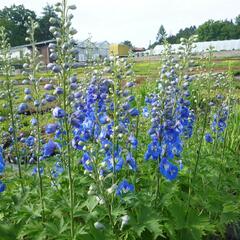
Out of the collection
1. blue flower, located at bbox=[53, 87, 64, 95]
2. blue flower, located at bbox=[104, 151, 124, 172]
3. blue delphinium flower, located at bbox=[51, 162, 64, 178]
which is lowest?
blue delphinium flower, located at bbox=[51, 162, 64, 178]

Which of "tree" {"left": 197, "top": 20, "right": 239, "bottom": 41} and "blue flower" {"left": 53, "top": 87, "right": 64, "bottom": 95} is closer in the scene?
"blue flower" {"left": 53, "top": 87, "right": 64, "bottom": 95}

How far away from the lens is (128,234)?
298 centimetres

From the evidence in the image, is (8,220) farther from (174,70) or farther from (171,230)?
(174,70)

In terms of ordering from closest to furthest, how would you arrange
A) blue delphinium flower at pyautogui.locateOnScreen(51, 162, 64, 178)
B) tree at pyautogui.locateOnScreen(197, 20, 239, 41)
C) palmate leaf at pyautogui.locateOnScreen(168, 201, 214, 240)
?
palmate leaf at pyautogui.locateOnScreen(168, 201, 214, 240) → blue delphinium flower at pyautogui.locateOnScreen(51, 162, 64, 178) → tree at pyautogui.locateOnScreen(197, 20, 239, 41)

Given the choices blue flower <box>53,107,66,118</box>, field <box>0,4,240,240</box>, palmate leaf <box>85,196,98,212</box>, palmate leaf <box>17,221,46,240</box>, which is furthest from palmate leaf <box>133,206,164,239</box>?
blue flower <box>53,107,66,118</box>

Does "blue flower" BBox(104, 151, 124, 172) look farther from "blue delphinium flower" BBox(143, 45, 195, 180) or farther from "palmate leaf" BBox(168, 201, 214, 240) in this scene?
"palmate leaf" BBox(168, 201, 214, 240)

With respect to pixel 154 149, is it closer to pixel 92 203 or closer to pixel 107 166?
pixel 107 166

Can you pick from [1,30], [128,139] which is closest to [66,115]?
[128,139]

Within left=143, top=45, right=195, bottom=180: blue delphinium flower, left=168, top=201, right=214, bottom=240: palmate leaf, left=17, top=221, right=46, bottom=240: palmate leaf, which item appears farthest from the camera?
left=143, top=45, right=195, bottom=180: blue delphinium flower

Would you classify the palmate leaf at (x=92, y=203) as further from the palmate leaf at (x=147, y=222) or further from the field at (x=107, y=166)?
the palmate leaf at (x=147, y=222)

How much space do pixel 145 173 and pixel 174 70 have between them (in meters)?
1.27

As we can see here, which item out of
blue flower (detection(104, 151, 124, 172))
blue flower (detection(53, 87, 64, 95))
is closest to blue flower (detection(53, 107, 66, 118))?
blue flower (detection(53, 87, 64, 95))

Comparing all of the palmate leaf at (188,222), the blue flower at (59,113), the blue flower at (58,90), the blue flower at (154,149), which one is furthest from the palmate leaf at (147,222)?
the blue flower at (58,90)

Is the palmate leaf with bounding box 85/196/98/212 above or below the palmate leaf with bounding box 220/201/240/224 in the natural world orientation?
above
